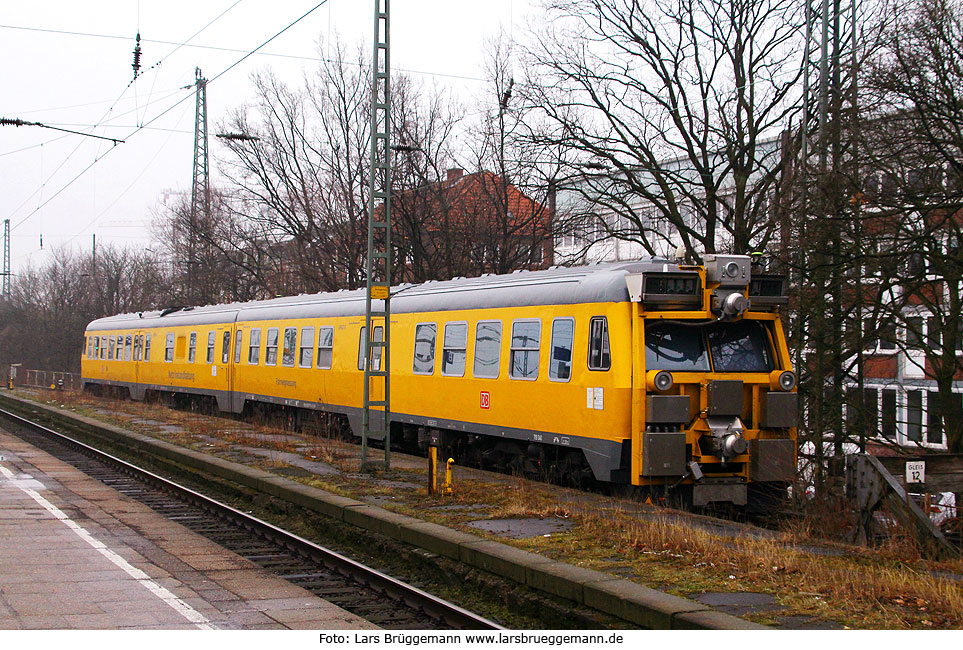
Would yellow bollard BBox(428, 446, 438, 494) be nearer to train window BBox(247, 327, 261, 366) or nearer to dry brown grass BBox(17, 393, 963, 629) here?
dry brown grass BBox(17, 393, 963, 629)

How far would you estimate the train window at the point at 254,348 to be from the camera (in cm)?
2548

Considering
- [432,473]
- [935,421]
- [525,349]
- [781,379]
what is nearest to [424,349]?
[525,349]

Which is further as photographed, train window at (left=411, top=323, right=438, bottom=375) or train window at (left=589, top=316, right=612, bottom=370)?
train window at (left=411, top=323, right=438, bottom=375)

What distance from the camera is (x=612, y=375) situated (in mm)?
12344

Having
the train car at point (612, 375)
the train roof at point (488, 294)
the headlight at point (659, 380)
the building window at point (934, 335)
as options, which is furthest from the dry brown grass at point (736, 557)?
the building window at point (934, 335)

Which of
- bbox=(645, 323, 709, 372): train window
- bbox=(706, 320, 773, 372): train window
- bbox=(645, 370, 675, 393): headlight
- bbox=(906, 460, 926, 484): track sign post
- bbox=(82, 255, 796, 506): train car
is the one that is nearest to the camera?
bbox=(906, 460, 926, 484): track sign post

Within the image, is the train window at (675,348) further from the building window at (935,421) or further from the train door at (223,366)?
the train door at (223,366)

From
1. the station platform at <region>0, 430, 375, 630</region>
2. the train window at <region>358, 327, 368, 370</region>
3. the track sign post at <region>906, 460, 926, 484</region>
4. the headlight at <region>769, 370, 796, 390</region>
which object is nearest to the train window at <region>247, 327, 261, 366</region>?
the train window at <region>358, 327, 368, 370</region>

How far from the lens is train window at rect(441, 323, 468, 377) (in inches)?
635

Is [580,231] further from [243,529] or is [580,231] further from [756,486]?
[243,529]

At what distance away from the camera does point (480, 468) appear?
16391mm

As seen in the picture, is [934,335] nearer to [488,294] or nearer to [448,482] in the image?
[488,294]

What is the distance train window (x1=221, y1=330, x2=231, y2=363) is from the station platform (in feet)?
45.0
